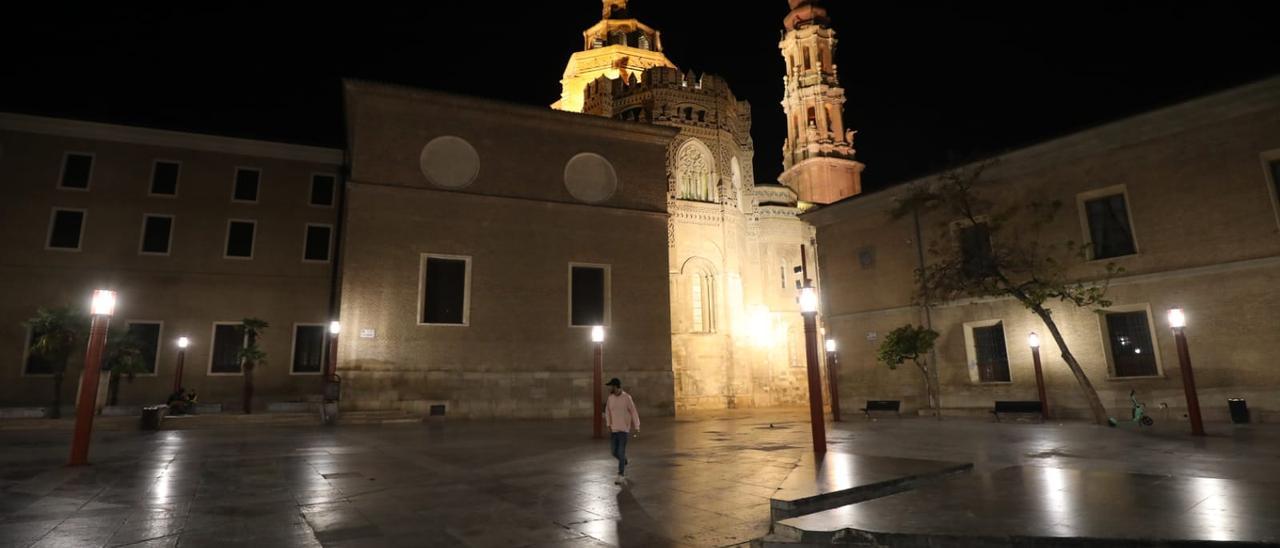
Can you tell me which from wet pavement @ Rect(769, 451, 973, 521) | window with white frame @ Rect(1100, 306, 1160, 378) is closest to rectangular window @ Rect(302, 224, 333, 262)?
wet pavement @ Rect(769, 451, 973, 521)

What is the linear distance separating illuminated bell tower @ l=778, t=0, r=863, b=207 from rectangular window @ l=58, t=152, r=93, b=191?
3603 cm

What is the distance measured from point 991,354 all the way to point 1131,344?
3.51 metres

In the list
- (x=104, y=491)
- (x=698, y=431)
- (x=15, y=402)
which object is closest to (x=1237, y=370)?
(x=698, y=431)

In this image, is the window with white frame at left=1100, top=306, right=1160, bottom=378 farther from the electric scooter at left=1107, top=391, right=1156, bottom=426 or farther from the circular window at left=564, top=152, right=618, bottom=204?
the circular window at left=564, top=152, right=618, bottom=204

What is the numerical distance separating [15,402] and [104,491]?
1922 cm

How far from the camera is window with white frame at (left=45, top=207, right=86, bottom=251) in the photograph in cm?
2200

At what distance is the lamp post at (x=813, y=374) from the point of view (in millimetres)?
10203

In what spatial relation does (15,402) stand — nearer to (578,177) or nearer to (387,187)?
(387,187)

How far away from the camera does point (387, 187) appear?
19.6 m

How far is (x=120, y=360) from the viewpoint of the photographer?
64.6 ft

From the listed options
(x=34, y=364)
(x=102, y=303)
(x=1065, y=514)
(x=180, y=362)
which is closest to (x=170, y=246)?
(x=180, y=362)

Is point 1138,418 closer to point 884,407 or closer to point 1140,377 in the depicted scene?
point 1140,377

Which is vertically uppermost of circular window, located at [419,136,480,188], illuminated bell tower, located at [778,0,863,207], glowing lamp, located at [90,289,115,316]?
illuminated bell tower, located at [778,0,863,207]

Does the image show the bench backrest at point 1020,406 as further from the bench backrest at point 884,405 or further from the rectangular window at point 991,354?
the bench backrest at point 884,405
